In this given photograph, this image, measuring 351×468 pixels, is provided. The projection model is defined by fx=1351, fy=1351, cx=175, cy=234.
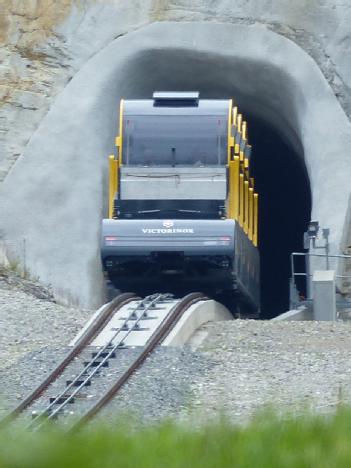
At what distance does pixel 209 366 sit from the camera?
14258 millimetres

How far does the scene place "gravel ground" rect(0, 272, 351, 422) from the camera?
12094 mm

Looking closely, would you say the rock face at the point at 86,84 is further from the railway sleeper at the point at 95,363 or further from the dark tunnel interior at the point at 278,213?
the railway sleeper at the point at 95,363

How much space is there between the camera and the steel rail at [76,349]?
12.3 m

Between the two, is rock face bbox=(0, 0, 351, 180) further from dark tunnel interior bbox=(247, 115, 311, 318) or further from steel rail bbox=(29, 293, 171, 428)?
steel rail bbox=(29, 293, 171, 428)

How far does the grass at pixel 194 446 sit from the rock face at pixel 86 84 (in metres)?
18.0

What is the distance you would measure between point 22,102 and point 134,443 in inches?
791

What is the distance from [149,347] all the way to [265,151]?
56.5ft

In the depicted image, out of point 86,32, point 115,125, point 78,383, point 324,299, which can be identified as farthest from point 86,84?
point 78,383

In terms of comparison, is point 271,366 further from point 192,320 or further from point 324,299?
point 324,299

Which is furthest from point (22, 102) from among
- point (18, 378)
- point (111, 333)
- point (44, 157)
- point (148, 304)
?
point (18, 378)

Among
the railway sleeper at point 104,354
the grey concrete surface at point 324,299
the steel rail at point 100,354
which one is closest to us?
the steel rail at point 100,354

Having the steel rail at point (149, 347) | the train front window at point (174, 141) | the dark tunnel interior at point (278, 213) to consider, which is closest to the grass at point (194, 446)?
the steel rail at point (149, 347)

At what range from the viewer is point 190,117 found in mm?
23078

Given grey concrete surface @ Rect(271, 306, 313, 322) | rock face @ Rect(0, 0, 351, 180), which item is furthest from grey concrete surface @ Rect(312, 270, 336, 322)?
rock face @ Rect(0, 0, 351, 180)
